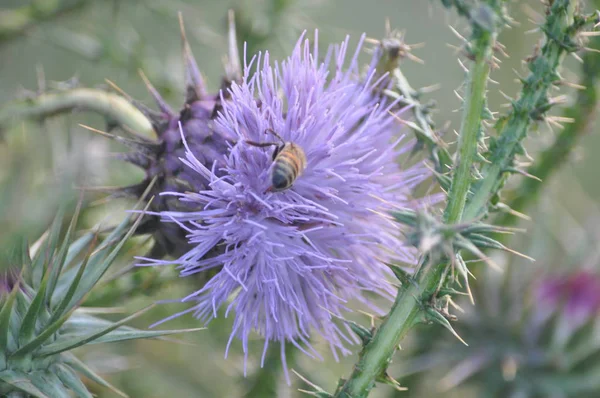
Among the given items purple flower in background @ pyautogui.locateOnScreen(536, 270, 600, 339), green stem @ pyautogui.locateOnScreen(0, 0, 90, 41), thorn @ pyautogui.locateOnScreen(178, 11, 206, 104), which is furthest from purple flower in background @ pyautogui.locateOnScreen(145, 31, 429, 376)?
green stem @ pyautogui.locateOnScreen(0, 0, 90, 41)

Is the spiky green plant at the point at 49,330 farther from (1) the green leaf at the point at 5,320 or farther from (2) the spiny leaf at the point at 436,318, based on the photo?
(2) the spiny leaf at the point at 436,318

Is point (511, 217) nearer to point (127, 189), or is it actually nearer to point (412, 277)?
point (412, 277)

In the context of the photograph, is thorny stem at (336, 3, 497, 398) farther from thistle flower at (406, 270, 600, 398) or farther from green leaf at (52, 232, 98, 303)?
thistle flower at (406, 270, 600, 398)

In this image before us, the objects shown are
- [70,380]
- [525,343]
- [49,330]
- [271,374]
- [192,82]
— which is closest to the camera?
[49,330]

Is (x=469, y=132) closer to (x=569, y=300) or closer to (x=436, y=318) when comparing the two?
(x=436, y=318)

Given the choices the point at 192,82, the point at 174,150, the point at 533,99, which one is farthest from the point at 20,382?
the point at 533,99

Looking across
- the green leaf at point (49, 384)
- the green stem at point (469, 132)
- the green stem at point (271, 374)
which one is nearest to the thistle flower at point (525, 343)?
the green stem at point (271, 374)
